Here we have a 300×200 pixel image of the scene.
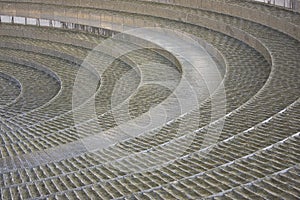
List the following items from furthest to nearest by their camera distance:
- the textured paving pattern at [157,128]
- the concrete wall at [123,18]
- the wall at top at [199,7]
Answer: the concrete wall at [123,18], the wall at top at [199,7], the textured paving pattern at [157,128]

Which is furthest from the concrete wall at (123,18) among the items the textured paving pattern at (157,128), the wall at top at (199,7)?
the textured paving pattern at (157,128)

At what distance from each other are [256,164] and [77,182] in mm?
3033

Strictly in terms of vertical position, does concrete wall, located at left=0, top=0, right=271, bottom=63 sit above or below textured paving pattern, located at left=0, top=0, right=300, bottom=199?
above

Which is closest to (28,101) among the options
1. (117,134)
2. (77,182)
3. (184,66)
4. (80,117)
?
(80,117)

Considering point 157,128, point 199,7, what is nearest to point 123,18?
point 199,7

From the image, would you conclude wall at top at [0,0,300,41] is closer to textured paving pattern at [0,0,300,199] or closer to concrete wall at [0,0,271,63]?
concrete wall at [0,0,271,63]

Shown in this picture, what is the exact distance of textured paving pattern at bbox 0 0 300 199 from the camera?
9227 millimetres

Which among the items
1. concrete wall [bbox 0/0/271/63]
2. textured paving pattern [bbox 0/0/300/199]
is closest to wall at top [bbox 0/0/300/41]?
concrete wall [bbox 0/0/271/63]

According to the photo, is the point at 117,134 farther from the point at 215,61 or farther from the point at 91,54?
the point at 91,54

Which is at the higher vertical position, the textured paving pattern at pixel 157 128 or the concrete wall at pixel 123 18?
the concrete wall at pixel 123 18

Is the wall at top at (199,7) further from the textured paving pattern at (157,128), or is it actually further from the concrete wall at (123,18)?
the textured paving pattern at (157,128)

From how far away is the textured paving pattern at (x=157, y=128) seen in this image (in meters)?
9.23

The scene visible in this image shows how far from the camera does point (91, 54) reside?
23312 mm

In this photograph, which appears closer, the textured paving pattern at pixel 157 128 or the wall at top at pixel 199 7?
the textured paving pattern at pixel 157 128
